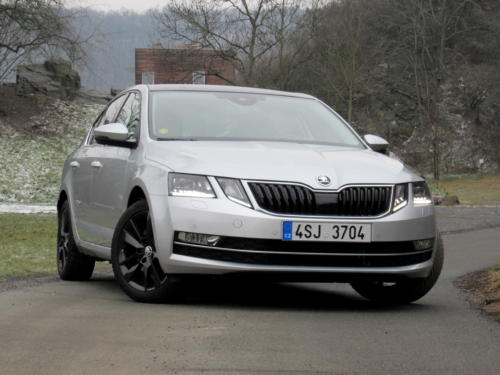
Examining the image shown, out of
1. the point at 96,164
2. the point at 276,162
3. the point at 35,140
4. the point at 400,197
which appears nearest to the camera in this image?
the point at 276,162

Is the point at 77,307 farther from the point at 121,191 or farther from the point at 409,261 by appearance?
the point at 409,261

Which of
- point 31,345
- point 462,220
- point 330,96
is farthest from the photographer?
point 330,96

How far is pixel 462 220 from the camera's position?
21578 mm

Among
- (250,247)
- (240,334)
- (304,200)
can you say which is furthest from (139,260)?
(240,334)

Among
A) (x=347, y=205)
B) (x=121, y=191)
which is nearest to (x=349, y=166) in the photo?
(x=347, y=205)

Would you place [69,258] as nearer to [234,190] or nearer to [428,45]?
[234,190]

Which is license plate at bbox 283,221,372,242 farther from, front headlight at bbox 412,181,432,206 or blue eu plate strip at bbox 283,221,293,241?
front headlight at bbox 412,181,432,206

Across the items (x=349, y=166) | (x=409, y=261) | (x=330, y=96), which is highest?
(x=349, y=166)

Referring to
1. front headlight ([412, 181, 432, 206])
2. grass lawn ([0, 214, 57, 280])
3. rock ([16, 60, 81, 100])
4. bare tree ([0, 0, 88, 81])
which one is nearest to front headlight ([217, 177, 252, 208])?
front headlight ([412, 181, 432, 206])

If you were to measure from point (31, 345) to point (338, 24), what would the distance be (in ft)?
152

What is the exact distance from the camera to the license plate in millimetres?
6699

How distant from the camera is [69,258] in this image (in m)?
9.45

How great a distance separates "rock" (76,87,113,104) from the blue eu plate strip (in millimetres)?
38689

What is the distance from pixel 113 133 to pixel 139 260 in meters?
1.15
